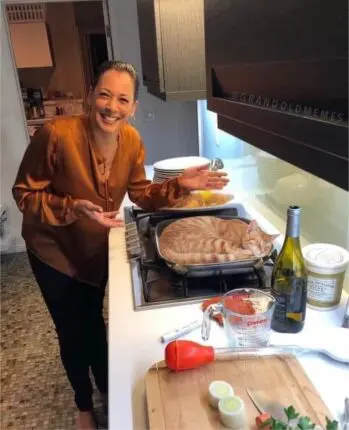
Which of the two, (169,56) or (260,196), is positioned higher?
(169,56)

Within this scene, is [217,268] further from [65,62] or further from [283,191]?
[65,62]

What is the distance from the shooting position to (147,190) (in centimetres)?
141

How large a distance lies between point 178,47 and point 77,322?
1030mm

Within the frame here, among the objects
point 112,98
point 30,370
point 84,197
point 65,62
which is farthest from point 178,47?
point 65,62

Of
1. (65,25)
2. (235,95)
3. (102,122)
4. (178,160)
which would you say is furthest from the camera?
(65,25)

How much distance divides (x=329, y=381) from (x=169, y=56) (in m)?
1.11

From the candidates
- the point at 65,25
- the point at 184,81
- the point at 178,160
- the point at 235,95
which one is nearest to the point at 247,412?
the point at 235,95

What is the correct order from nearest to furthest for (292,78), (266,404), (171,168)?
(292,78), (266,404), (171,168)

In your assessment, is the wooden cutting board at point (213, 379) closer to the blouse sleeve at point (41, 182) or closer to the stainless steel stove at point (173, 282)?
the stainless steel stove at point (173, 282)

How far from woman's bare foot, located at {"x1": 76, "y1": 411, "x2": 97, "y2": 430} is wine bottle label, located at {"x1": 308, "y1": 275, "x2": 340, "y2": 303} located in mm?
1068

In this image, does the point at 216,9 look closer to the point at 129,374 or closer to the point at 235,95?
the point at 235,95

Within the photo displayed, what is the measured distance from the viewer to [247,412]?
59 cm

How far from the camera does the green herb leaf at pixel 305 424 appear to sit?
528 millimetres

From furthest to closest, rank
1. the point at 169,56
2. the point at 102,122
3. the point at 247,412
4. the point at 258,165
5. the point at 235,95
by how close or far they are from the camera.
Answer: the point at 258,165
the point at 169,56
the point at 102,122
the point at 235,95
the point at 247,412
